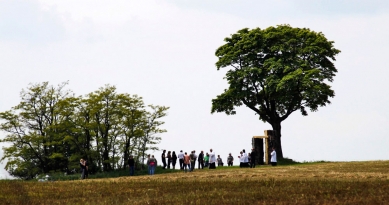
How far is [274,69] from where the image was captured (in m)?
61.8

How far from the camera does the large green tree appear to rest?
61875mm

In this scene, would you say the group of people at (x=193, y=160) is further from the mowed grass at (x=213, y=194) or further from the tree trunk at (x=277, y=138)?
the mowed grass at (x=213, y=194)

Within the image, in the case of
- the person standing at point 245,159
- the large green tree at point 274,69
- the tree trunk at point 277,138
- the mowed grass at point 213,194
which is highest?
the large green tree at point 274,69

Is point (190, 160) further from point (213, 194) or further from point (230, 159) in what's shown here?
point (213, 194)

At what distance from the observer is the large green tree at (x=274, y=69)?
61875 millimetres

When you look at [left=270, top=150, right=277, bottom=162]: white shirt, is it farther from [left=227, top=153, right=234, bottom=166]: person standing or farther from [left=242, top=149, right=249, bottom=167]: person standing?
[left=227, top=153, right=234, bottom=166]: person standing

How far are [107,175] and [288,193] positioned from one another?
3967 cm

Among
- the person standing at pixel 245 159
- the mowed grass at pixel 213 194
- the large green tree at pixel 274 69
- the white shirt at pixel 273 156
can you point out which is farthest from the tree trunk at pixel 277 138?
the mowed grass at pixel 213 194

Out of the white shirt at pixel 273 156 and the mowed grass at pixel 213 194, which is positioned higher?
the white shirt at pixel 273 156

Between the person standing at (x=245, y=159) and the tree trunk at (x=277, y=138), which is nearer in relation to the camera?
the person standing at (x=245, y=159)

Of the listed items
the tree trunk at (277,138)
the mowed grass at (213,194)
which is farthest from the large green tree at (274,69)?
the mowed grass at (213,194)

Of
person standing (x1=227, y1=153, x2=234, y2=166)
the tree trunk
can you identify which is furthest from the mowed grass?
the tree trunk

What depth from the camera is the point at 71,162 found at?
7025 centimetres

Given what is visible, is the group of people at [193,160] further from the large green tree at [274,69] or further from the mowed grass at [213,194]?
the mowed grass at [213,194]
